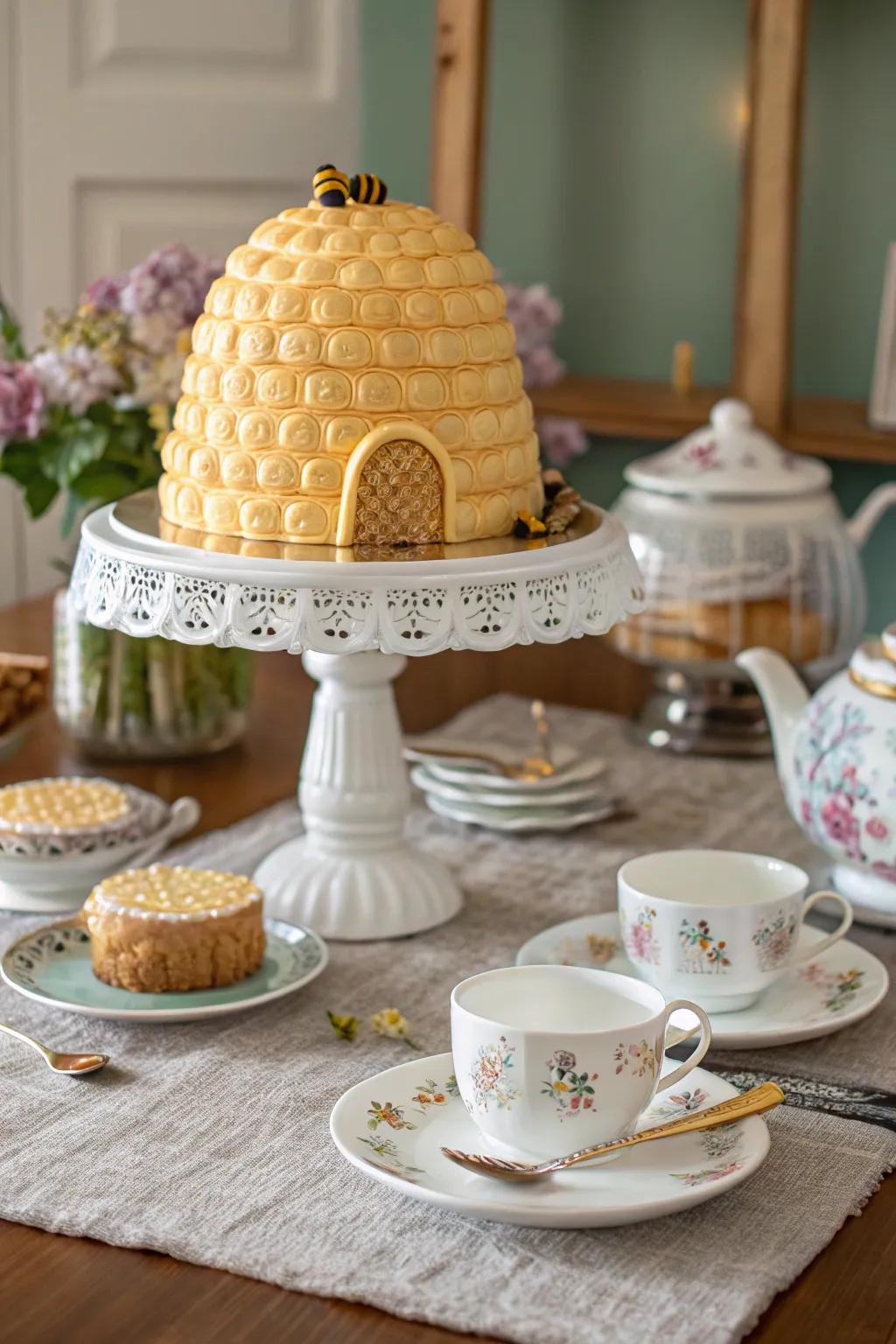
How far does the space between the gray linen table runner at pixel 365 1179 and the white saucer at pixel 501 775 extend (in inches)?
8.4

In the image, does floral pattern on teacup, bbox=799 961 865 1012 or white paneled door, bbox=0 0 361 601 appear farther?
white paneled door, bbox=0 0 361 601

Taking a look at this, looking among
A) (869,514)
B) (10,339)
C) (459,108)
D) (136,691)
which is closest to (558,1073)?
(136,691)

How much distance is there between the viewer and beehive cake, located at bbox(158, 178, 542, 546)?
1.18 m

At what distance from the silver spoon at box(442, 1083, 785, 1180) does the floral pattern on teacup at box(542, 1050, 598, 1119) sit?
2cm

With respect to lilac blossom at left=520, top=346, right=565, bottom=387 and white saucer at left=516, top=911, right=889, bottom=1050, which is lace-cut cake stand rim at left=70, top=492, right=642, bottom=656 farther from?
lilac blossom at left=520, top=346, right=565, bottom=387

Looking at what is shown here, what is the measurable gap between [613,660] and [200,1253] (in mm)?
1318

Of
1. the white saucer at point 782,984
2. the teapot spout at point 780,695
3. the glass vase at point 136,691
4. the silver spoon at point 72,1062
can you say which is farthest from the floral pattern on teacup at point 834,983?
the glass vase at point 136,691

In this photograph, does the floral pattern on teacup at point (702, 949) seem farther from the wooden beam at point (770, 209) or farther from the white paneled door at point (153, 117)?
the white paneled door at point (153, 117)

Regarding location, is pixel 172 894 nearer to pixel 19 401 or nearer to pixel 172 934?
pixel 172 934

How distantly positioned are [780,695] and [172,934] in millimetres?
573

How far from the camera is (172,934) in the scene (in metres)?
1.15

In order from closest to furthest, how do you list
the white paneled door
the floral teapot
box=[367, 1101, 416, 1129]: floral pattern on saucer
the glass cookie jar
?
1. box=[367, 1101, 416, 1129]: floral pattern on saucer
2. the floral teapot
3. the glass cookie jar
4. the white paneled door

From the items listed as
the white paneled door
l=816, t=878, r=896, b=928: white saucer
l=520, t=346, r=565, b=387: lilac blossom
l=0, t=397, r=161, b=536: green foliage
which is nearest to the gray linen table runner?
l=816, t=878, r=896, b=928: white saucer

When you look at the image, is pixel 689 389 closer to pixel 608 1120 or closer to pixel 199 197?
pixel 199 197
